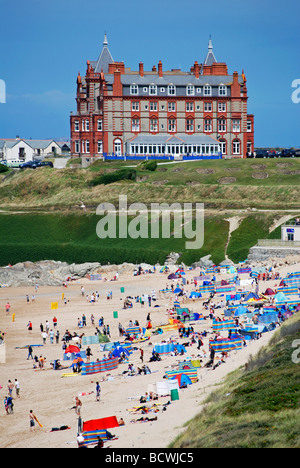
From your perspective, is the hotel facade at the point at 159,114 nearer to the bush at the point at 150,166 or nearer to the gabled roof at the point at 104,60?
the gabled roof at the point at 104,60

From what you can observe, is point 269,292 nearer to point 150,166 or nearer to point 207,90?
point 150,166

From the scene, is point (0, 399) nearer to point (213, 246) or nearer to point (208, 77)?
point (213, 246)

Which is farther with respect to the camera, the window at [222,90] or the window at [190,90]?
the window at [222,90]

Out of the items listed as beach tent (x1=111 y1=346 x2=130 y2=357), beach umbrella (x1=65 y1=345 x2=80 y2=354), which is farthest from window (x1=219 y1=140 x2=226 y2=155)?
beach tent (x1=111 y1=346 x2=130 y2=357)

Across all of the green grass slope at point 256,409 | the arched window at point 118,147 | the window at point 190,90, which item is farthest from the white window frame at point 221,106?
the green grass slope at point 256,409

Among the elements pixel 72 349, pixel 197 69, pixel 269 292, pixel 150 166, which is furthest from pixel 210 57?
pixel 72 349

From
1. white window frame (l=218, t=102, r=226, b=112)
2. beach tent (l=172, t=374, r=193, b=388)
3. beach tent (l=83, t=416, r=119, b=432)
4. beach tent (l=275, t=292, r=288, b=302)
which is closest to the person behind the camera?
beach tent (l=83, t=416, r=119, b=432)

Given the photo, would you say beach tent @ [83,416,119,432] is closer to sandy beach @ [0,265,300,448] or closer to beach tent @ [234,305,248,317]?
sandy beach @ [0,265,300,448]
